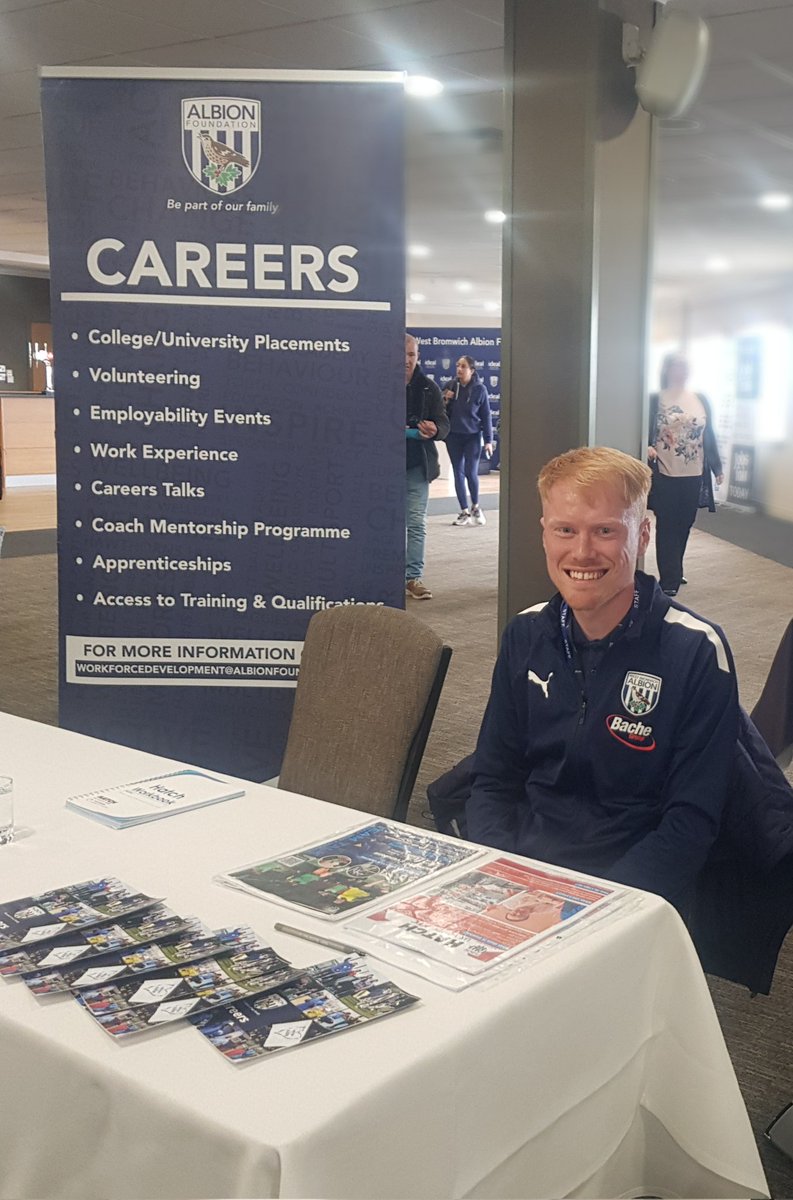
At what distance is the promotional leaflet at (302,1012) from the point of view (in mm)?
1161

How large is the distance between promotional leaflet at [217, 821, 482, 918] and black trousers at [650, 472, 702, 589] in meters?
5.96

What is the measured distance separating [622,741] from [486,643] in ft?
15.2

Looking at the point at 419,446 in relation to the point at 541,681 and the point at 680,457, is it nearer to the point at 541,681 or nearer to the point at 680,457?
the point at 680,457

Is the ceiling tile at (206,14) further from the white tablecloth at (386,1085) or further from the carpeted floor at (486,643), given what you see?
the white tablecloth at (386,1085)

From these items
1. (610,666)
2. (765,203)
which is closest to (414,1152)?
(610,666)

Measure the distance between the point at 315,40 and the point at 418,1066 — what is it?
5116 millimetres

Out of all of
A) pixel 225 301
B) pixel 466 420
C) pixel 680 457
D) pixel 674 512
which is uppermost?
pixel 225 301

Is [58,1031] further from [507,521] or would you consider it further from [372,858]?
[507,521]

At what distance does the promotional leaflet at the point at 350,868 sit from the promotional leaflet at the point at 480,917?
A: 5 cm

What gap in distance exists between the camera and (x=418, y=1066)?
44.7 inches

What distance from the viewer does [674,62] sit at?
348cm

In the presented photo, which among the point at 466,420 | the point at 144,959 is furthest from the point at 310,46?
the point at 466,420

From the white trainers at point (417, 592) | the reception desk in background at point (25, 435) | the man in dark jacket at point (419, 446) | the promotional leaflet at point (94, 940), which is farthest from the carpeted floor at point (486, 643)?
the reception desk in background at point (25, 435)

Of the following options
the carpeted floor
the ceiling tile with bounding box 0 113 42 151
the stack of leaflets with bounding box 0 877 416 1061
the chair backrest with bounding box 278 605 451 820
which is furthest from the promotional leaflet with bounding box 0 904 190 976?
the ceiling tile with bounding box 0 113 42 151
